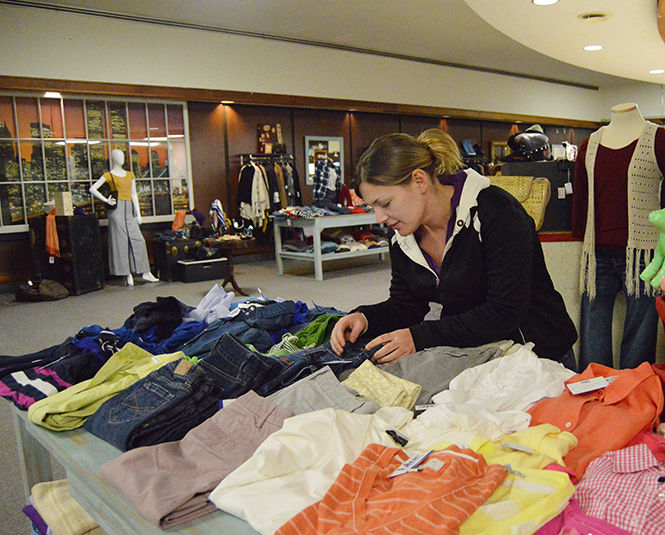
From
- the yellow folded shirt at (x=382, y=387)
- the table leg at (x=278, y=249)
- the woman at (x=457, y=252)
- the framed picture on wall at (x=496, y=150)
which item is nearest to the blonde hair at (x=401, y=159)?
the woman at (x=457, y=252)

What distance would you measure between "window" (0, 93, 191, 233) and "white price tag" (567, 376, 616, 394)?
24.6 ft

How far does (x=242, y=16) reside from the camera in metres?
8.39

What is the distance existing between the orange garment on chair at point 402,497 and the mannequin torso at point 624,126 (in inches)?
95.1

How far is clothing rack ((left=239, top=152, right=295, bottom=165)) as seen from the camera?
9.65m

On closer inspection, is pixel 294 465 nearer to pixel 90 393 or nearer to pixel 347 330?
pixel 90 393

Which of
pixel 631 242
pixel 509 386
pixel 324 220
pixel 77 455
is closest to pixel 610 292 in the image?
pixel 631 242

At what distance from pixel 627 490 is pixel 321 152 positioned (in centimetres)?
996

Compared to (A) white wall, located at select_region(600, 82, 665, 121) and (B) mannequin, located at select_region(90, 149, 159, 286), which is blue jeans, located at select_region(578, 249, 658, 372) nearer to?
(B) mannequin, located at select_region(90, 149, 159, 286)

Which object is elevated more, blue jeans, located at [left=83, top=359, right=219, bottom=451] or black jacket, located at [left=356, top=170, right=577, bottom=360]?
black jacket, located at [left=356, top=170, right=577, bottom=360]

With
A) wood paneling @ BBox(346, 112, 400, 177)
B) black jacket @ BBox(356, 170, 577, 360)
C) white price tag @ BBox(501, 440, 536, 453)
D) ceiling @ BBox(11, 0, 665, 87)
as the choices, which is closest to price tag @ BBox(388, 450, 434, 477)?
white price tag @ BBox(501, 440, 536, 453)

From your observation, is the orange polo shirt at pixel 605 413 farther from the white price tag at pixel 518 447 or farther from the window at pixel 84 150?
the window at pixel 84 150

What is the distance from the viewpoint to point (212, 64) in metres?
8.95

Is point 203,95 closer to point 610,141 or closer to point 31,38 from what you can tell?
point 31,38

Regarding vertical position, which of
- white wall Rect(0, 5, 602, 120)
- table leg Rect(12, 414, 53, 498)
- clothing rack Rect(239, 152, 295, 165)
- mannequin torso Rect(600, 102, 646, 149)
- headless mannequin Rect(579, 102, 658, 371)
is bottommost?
table leg Rect(12, 414, 53, 498)
